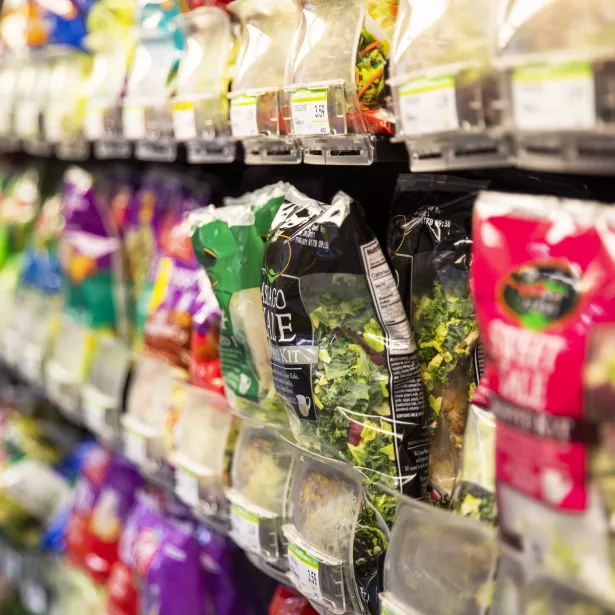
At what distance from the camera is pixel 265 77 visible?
1.24 meters

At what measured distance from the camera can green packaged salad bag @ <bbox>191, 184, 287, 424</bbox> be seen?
1.29 meters

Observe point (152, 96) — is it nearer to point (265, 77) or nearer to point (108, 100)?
point (108, 100)

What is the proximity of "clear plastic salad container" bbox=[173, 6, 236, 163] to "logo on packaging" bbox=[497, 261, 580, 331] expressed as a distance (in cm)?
71

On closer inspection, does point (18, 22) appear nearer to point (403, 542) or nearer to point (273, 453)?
point (273, 453)

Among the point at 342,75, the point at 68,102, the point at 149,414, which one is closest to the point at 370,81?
the point at 342,75

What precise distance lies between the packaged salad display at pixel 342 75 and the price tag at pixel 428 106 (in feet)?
0.38

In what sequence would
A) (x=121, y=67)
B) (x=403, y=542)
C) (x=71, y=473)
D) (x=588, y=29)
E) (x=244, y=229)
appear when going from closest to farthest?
(x=588, y=29) < (x=403, y=542) < (x=244, y=229) < (x=121, y=67) < (x=71, y=473)

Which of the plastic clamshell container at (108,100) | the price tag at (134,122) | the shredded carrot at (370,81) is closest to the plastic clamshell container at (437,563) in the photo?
the shredded carrot at (370,81)

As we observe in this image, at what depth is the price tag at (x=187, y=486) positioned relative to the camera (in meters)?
1.52

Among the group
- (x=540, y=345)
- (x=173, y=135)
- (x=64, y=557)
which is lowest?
(x=64, y=557)

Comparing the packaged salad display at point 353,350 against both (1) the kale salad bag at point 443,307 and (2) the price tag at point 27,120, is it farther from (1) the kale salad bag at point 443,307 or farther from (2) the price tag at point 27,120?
(2) the price tag at point 27,120

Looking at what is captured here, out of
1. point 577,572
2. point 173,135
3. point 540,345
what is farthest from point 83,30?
point 577,572

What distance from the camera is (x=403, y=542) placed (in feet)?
3.41

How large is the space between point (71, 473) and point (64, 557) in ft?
1.15
